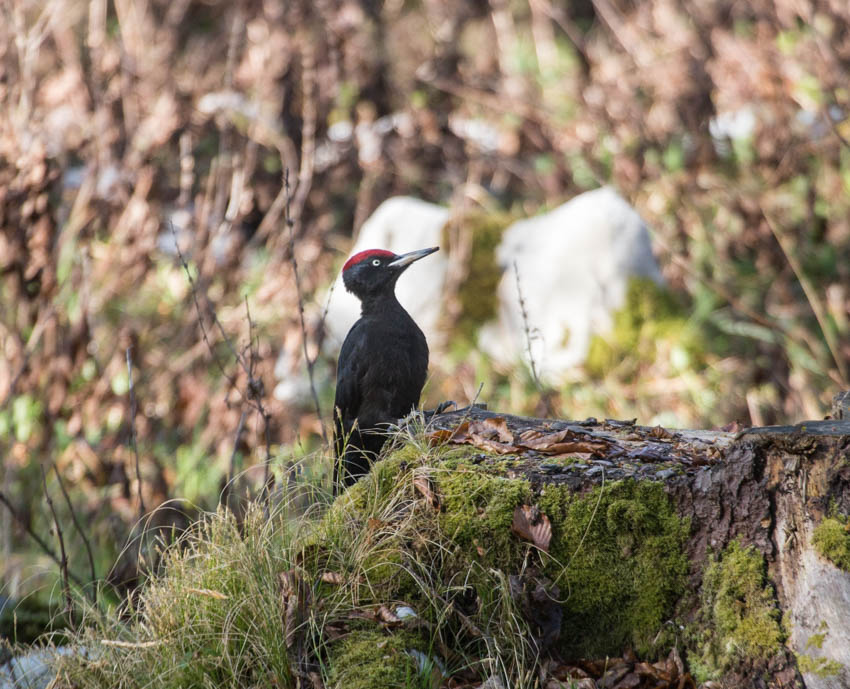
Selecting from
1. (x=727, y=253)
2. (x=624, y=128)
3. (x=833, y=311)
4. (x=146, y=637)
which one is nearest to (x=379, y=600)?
(x=146, y=637)

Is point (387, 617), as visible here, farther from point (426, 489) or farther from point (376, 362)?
point (376, 362)

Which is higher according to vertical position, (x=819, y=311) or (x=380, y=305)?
(x=380, y=305)

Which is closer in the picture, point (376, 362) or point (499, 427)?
point (499, 427)

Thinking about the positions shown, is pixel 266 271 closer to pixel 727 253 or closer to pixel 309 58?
pixel 309 58

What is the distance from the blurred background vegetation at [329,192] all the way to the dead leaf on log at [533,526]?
1.57 meters

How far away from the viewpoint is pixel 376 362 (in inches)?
144

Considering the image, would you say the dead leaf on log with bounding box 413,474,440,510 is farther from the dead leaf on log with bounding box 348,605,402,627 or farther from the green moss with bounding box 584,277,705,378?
the green moss with bounding box 584,277,705,378

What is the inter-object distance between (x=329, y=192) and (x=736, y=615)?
7.15 metres

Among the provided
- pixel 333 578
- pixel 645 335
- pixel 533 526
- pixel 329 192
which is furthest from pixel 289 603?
pixel 329 192

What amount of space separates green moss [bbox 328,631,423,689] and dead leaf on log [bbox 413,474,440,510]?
0.40 m

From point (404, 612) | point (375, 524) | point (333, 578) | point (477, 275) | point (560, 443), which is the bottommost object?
point (404, 612)

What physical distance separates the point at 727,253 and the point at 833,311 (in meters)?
1.23

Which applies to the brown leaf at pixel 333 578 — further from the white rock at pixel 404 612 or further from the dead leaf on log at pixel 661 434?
the dead leaf on log at pixel 661 434

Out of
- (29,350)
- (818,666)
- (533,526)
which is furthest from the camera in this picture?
(29,350)
